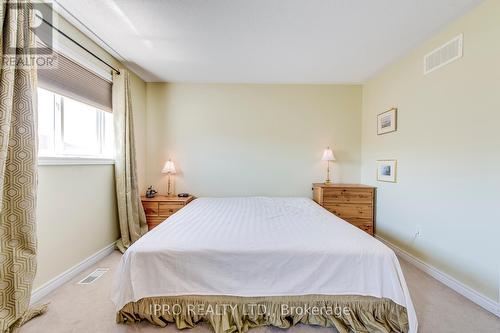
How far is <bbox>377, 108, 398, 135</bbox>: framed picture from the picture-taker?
274cm

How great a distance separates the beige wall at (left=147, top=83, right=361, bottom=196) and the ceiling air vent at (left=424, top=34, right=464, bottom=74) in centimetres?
129

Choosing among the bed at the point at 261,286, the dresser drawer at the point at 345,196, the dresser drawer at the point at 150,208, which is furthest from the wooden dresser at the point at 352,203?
the dresser drawer at the point at 150,208

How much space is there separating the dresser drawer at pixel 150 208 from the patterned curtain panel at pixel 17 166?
1.53 metres

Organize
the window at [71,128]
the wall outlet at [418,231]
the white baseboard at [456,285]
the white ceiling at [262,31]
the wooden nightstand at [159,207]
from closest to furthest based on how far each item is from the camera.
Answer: the white baseboard at [456,285]
the white ceiling at [262,31]
the window at [71,128]
the wall outlet at [418,231]
the wooden nightstand at [159,207]

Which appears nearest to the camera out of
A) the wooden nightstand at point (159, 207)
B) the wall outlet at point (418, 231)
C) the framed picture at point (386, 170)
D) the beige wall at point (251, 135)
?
the wall outlet at point (418, 231)

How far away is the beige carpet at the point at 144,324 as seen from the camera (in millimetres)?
1443

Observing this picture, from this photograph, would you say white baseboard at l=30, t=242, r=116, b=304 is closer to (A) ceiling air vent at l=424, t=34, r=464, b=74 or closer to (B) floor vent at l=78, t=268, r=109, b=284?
(B) floor vent at l=78, t=268, r=109, b=284

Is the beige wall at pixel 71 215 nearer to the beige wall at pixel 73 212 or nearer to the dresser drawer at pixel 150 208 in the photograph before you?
the beige wall at pixel 73 212

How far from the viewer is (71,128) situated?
2.21 metres

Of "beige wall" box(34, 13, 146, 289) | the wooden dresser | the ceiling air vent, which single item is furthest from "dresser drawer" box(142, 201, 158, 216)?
the ceiling air vent

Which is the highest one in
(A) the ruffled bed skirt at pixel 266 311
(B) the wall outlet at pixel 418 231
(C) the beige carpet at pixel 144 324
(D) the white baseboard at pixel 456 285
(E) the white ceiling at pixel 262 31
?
(E) the white ceiling at pixel 262 31

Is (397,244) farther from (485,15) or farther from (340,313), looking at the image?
(485,15)

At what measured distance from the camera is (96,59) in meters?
2.36

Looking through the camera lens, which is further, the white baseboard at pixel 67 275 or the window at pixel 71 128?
the window at pixel 71 128
